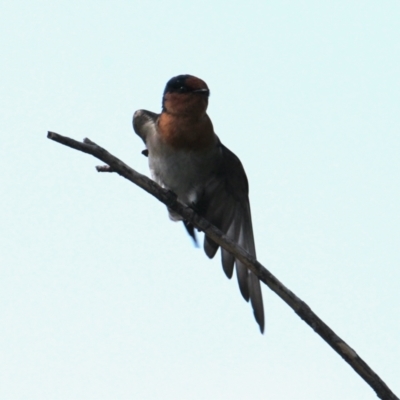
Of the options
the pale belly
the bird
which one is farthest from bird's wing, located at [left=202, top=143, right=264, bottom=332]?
the pale belly

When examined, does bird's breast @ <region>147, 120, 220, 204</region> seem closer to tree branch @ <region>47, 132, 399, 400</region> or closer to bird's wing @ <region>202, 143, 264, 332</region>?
bird's wing @ <region>202, 143, 264, 332</region>

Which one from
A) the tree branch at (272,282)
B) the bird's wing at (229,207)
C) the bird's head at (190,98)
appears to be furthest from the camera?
the bird's wing at (229,207)

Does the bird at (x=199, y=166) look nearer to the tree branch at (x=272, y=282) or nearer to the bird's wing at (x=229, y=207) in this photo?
the bird's wing at (x=229, y=207)

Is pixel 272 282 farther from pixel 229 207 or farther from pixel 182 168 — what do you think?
pixel 229 207

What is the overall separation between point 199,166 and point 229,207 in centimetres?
86

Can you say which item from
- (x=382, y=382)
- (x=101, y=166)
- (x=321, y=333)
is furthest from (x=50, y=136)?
(x=382, y=382)

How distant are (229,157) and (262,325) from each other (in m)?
2.29

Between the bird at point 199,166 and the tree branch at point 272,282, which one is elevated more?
the bird at point 199,166

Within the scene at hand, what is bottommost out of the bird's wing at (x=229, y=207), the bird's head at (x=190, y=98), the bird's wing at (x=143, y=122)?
the bird's wing at (x=229, y=207)

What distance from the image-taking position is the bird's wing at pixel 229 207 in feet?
33.2

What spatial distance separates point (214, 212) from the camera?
10.5m

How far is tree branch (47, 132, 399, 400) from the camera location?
552 cm

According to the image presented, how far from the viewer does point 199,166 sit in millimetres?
9852

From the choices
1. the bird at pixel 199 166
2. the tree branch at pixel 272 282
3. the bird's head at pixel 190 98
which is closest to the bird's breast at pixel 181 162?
the bird at pixel 199 166
